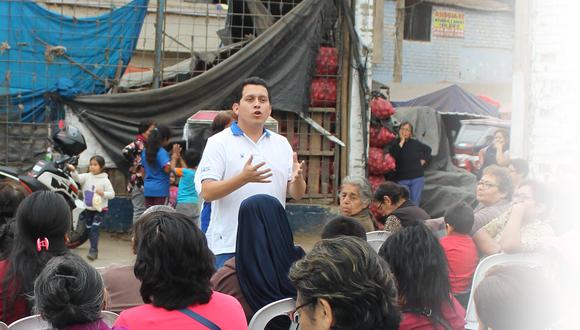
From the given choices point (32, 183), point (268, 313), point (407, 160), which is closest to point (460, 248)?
point (268, 313)

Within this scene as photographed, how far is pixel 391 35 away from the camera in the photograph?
2038cm

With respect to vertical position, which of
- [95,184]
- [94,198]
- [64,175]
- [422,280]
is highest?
[422,280]

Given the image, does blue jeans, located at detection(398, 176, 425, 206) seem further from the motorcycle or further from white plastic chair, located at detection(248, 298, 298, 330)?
white plastic chair, located at detection(248, 298, 298, 330)

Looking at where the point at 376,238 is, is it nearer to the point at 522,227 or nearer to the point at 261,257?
the point at 522,227

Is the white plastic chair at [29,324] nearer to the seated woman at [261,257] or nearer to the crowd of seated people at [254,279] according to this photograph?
the crowd of seated people at [254,279]

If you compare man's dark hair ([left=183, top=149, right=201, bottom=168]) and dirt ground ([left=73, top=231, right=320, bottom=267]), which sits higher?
man's dark hair ([left=183, top=149, right=201, bottom=168])

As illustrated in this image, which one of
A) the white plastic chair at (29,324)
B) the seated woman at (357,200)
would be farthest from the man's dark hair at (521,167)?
the white plastic chair at (29,324)

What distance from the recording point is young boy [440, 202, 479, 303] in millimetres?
4555

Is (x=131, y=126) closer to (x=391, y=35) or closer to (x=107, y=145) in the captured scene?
(x=107, y=145)

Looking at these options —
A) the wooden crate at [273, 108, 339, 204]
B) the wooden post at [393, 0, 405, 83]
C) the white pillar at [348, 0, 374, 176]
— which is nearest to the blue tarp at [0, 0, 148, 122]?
the wooden crate at [273, 108, 339, 204]

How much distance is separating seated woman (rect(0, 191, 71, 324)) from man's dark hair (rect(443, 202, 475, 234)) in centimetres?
236

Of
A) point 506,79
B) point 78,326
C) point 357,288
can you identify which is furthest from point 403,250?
point 506,79

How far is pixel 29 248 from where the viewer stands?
349 centimetres

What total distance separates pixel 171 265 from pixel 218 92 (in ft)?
24.8
